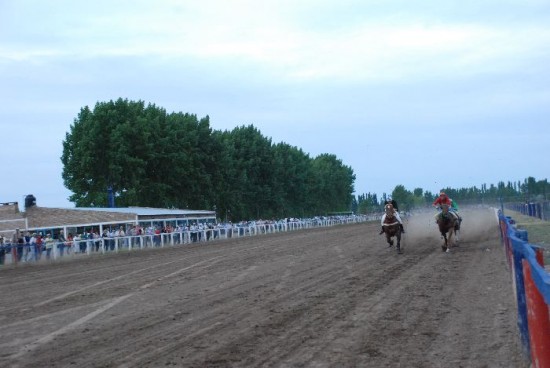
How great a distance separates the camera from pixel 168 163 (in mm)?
74625

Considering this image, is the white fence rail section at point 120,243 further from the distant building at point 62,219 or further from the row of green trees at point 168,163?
the row of green trees at point 168,163

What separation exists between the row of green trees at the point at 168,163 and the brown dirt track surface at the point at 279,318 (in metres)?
50.2

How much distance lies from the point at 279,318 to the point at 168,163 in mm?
65649

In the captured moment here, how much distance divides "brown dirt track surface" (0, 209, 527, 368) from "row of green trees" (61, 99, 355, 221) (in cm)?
5015

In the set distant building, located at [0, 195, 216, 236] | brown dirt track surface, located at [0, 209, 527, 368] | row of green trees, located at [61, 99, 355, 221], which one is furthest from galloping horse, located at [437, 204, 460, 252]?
row of green trees, located at [61, 99, 355, 221]

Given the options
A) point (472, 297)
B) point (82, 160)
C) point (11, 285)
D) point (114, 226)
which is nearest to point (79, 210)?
point (114, 226)

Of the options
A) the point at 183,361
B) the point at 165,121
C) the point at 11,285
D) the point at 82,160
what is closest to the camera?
the point at 183,361

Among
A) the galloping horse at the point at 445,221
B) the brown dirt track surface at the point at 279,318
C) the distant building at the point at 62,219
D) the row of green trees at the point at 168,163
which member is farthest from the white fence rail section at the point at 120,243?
the galloping horse at the point at 445,221

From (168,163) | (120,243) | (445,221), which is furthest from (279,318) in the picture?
(168,163)

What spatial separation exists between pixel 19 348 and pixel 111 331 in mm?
1292

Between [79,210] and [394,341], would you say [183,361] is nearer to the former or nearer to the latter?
[394,341]

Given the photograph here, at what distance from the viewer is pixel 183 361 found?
294 inches

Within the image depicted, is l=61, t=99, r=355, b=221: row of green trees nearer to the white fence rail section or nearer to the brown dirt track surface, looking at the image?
the white fence rail section

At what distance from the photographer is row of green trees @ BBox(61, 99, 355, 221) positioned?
6850 cm
